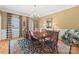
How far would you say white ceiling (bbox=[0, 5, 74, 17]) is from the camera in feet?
9.72

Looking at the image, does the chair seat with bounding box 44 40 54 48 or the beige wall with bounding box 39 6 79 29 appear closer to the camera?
the beige wall with bounding box 39 6 79 29

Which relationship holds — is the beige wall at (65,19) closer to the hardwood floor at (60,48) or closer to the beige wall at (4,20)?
the hardwood floor at (60,48)

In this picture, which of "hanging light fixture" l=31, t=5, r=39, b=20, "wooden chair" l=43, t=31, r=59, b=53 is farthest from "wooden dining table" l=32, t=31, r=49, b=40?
"hanging light fixture" l=31, t=5, r=39, b=20

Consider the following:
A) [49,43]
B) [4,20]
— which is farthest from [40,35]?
[4,20]

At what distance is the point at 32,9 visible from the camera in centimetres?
302

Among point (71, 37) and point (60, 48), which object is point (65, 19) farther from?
point (60, 48)

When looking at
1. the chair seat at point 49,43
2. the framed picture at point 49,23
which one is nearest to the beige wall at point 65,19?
the framed picture at point 49,23

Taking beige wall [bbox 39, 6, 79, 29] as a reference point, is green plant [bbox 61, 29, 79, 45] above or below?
below

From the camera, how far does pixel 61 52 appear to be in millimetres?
3064

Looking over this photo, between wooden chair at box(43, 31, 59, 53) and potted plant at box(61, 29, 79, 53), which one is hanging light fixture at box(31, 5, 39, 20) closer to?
wooden chair at box(43, 31, 59, 53)

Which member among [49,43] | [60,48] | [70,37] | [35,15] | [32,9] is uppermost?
[32,9]

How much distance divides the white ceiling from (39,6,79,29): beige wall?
0.09 m

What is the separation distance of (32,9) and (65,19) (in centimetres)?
78

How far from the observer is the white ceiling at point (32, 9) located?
9.72 feet
